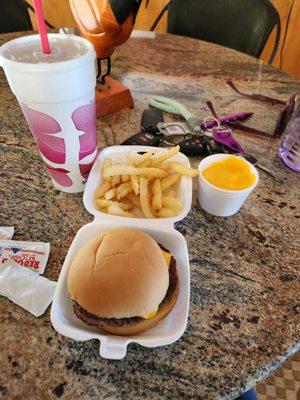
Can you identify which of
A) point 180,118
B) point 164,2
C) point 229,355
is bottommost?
point 229,355

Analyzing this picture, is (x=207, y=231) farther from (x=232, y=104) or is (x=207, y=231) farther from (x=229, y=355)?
(x=232, y=104)

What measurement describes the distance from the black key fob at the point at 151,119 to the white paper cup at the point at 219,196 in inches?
11.7

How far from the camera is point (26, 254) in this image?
71 centimetres

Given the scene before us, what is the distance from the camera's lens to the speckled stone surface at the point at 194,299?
1.73 feet

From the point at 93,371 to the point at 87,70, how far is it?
616 mm

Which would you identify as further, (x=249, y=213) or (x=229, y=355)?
(x=249, y=213)

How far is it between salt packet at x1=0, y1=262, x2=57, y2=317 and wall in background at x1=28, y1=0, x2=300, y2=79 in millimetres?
2630

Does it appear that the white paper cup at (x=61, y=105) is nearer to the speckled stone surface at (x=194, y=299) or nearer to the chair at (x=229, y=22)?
the speckled stone surface at (x=194, y=299)

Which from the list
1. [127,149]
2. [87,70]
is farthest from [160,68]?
[87,70]

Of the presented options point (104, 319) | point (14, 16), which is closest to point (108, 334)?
point (104, 319)

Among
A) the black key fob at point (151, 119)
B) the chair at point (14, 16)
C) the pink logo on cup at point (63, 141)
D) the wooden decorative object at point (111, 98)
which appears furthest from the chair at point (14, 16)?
the pink logo on cup at point (63, 141)

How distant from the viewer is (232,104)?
1.26 metres

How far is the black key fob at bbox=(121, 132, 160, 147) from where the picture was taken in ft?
3.19

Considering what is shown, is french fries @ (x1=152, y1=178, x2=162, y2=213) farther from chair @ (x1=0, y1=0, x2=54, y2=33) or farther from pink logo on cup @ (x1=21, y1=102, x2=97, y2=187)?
chair @ (x1=0, y1=0, x2=54, y2=33)
